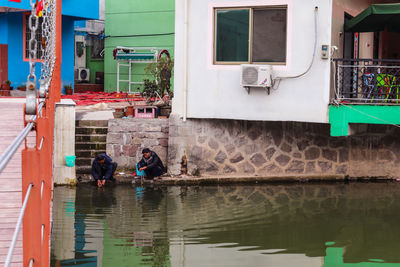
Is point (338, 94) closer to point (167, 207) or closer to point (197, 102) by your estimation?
point (197, 102)

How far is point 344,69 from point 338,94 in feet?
2.00

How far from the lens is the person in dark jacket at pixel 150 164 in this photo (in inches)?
549

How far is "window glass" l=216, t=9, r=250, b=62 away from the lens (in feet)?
44.9

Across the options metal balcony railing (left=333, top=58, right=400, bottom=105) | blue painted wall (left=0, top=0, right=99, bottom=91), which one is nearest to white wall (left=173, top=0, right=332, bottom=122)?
metal balcony railing (left=333, top=58, right=400, bottom=105)

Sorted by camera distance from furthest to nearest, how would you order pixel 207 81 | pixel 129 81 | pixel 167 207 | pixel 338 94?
pixel 129 81, pixel 207 81, pixel 338 94, pixel 167 207

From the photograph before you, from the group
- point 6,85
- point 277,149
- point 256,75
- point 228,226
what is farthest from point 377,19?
point 6,85

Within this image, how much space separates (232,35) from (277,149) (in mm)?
2859

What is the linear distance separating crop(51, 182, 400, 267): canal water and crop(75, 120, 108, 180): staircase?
1.01 meters

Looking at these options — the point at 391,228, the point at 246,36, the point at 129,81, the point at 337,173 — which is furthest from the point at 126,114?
the point at 129,81

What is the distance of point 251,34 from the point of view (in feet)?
44.6

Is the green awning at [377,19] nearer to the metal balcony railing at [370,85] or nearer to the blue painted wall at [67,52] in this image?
the metal balcony railing at [370,85]

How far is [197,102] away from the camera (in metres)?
14.3

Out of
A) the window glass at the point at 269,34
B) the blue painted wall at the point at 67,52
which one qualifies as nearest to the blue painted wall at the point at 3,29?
the blue painted wall at the point at 67,52

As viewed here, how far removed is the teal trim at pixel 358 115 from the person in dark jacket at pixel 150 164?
3.91 meters
